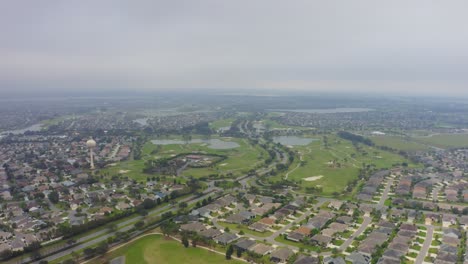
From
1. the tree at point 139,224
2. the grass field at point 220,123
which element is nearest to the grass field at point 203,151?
the tree at point 139,224

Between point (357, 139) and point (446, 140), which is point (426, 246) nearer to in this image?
point (357, 139)

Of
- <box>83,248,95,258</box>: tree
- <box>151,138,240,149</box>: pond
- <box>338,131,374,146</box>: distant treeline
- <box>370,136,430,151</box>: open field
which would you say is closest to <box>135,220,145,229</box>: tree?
<box>83,248,95,258</box>: tree

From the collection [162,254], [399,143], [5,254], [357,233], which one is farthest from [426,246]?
[399,143]

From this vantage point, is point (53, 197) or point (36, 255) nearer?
point (36, 255)

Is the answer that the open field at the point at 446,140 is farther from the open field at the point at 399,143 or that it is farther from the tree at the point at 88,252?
the tree at the point at 88,252

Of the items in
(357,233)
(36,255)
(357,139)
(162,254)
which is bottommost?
(162,254)

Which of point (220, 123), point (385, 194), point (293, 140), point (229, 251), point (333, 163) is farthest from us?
point (220, 123)
